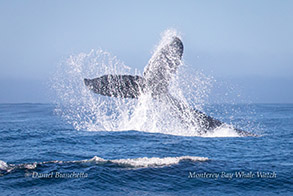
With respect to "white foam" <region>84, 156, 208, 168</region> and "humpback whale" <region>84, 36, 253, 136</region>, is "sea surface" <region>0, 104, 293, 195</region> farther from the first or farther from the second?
"humpback whale" <region>84, 36, 253, 136</region>

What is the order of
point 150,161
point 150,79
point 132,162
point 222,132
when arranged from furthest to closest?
1. point 222,132
2. point 150,79
3. point 150,161
4. point 132,162

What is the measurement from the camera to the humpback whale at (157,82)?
11172 mm

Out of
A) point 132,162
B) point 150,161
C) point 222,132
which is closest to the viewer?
point 132,162

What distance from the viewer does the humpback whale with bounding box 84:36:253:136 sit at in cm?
1117

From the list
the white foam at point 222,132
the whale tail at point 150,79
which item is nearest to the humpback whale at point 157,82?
the whale tail at point 150,79

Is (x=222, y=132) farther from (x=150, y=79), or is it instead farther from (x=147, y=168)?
(x=147, y=168)

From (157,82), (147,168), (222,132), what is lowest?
(147,168)

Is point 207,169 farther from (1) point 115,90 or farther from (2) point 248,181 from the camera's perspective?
(1) point 115,90

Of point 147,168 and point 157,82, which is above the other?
point 157,82

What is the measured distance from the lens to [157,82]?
12500mm

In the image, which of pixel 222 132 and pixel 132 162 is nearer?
pixel 132 162

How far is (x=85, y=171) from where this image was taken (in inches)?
313

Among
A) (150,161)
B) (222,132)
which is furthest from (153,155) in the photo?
(222,132)

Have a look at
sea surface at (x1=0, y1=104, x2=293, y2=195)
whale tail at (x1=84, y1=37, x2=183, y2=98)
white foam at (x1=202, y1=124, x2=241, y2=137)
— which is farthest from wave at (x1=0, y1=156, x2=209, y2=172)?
white foam at (x1=202, y1=124, x2=241, y2=137)
